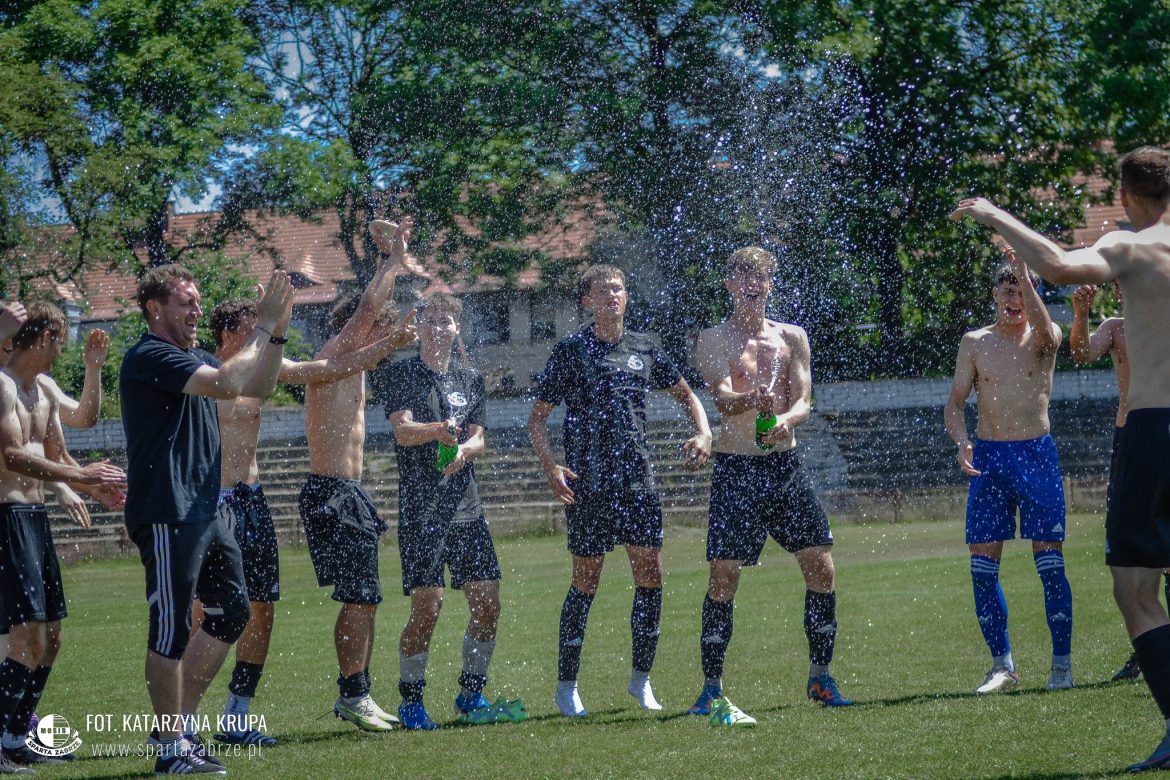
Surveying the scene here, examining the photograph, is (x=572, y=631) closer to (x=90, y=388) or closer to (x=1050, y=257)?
(x=90, y=388)

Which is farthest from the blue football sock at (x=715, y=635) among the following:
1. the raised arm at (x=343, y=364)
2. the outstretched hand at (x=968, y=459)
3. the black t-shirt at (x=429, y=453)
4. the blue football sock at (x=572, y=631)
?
the raised arm at (x=343, y=364)

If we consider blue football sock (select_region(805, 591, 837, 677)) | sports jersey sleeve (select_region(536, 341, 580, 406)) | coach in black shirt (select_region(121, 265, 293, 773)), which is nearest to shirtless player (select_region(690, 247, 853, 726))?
blue football sock (select_region(805, 591, 837, 677))

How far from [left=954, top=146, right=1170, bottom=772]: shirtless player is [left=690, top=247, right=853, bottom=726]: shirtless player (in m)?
2.06

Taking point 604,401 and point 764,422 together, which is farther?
point 604,401

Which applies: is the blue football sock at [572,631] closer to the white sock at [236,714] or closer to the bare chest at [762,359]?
the bare chest at [762,359]

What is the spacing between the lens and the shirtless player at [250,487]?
6461 mm

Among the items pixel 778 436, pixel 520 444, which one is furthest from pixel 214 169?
pixel 778 436

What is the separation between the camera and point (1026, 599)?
10562 millimetres

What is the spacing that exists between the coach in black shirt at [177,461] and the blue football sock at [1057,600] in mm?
4244

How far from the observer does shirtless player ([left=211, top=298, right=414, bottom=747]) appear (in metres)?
6.46

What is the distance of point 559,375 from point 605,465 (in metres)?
0.57

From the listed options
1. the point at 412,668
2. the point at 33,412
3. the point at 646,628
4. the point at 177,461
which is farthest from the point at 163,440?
the point at 646,628

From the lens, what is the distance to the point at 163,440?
5.38 metres

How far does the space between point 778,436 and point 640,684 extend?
5.02 ft
